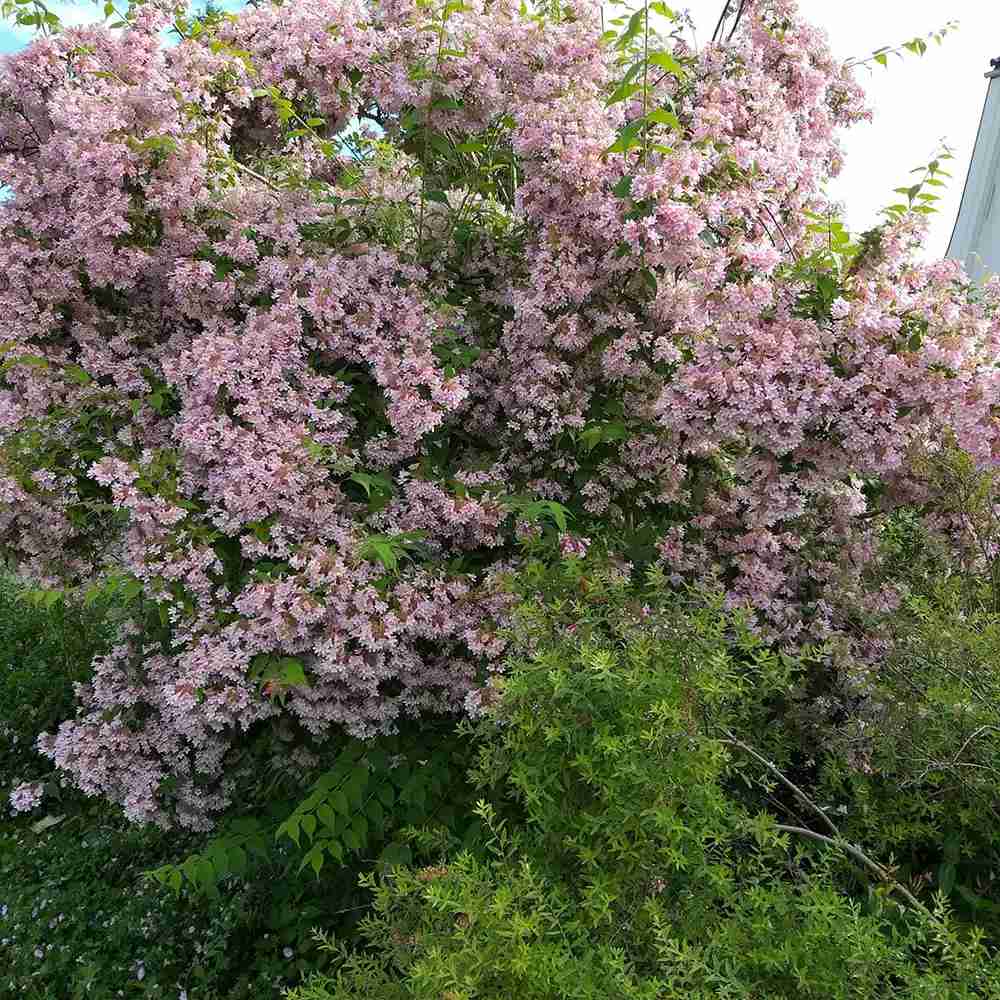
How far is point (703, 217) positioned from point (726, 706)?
185 cm

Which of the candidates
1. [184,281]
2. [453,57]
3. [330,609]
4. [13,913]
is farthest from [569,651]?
[13,913]

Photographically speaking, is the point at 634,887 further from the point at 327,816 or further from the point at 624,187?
the point at 624,187

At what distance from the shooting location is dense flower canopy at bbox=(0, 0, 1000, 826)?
317 cm

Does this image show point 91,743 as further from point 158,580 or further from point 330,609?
point 330,609

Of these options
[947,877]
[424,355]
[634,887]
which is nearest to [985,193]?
[424,355]

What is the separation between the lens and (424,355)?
3344mm

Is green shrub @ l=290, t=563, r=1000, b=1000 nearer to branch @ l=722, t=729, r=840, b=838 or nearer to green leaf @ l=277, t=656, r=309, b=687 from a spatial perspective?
branch @ l=722, t=729, r=840, b=838

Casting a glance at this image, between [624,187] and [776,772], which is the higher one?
[624,187]

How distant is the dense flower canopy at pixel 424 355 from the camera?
10.4 feet

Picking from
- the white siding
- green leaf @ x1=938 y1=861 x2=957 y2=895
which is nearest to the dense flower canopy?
green leaf @ x1=938 y1=861 x2=957 y2=895

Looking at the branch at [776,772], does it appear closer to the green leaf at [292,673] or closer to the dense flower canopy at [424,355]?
the dense flower canopy at [424,355]

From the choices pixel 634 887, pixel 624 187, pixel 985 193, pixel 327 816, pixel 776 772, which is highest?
pixel 985 193

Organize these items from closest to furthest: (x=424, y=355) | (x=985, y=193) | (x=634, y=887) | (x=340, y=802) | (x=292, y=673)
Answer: (x=634, y=887)
(x=292, y=673)
(x=340, y=802)
(x=424, y=355)
(x=985, y=193)

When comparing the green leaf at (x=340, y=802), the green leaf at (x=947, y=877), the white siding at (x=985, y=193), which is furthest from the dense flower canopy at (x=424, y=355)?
the white siding at (x=985, y=193)
